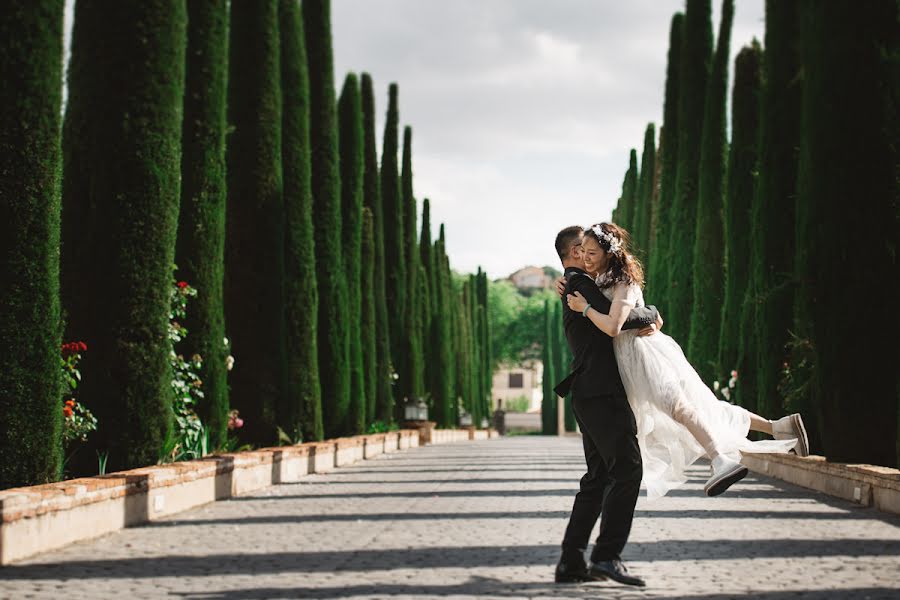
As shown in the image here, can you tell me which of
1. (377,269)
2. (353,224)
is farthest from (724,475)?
(377,269)

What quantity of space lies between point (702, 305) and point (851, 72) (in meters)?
14.0

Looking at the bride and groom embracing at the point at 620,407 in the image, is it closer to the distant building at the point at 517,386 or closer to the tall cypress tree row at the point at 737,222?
the tall cypress tree row at the point at 737,222

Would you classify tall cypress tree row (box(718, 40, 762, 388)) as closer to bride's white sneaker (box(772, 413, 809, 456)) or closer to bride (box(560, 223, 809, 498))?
bride's white sneaker (box(772, 413, 809, 456))

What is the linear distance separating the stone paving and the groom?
0.53 ft

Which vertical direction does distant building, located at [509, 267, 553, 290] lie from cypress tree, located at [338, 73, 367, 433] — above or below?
above

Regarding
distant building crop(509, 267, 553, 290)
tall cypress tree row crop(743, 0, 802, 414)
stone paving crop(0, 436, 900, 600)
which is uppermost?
distant building crop(509, 267, 553, 290)

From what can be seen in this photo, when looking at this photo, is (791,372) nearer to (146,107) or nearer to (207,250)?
(207,250)

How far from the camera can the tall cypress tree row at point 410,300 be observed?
1468 inches

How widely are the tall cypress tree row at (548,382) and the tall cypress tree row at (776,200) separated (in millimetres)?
56394

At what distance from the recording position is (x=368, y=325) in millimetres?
28844

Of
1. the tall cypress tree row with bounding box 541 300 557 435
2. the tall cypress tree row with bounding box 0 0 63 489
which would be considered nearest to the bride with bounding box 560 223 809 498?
the tall cypress tree row with bounding box 0 0 63 489

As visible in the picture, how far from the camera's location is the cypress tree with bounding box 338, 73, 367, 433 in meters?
24.9

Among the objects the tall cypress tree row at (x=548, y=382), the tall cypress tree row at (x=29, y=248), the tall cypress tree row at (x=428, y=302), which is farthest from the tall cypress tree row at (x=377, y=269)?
the tall cypress tree row at (x=548, y=382)

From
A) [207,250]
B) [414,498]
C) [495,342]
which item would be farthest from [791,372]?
[495,342]
